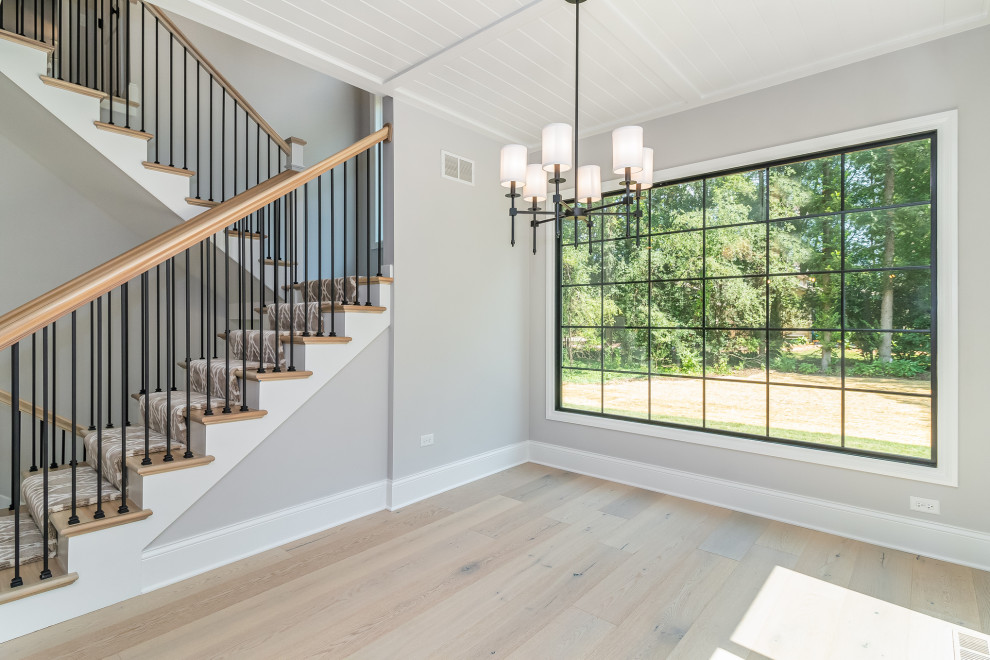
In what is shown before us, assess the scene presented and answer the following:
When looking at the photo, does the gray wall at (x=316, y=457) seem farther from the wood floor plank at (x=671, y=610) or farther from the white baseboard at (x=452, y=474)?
the wood floor plank at (x=671, y=610)

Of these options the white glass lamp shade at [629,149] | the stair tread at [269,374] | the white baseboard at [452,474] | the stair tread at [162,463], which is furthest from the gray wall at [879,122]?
the stair tread at [162,463]

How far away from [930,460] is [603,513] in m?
1.84

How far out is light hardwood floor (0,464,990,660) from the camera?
6.32 feet

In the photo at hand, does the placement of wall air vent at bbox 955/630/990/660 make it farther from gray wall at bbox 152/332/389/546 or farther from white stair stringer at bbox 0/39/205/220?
white stair stringer at bbox 0/39/205/220

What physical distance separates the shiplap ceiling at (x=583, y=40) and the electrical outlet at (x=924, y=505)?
2.50 meters

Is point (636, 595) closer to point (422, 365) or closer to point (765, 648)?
point (765, 648)

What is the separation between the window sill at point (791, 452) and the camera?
8.73 ft

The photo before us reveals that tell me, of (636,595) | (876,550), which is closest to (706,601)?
(636,595)

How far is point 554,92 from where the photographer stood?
3285 mm

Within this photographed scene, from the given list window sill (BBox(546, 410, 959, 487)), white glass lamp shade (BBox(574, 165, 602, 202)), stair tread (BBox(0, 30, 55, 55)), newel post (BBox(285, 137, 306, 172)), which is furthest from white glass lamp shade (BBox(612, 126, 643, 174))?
newel post (BBox(285, 137, 306, 172))

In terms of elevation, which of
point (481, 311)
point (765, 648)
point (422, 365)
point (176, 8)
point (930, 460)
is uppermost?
point (176, 8)

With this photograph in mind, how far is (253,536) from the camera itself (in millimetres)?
2660

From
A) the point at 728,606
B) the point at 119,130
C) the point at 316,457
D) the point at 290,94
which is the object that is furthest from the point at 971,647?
the point at 290,94

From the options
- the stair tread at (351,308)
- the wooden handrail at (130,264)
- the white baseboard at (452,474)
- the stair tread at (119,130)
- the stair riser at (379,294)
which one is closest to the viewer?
the wooden handrail at (130,264)
